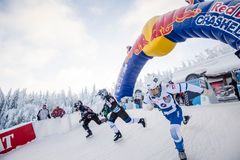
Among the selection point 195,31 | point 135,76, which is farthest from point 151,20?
point 135,76

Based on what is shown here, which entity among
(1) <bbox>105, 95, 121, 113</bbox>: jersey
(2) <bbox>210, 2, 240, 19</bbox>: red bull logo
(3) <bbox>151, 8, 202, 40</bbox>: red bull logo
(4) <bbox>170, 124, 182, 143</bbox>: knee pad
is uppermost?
(3) <bbox>151, 8, 202, 40</bbox>: red bull logo

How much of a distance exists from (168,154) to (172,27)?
3.91 metres

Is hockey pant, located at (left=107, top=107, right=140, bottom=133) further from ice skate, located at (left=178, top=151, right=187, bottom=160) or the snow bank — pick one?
the snow bank

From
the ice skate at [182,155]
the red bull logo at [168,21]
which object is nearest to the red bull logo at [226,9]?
the red bull logo at [168,21]

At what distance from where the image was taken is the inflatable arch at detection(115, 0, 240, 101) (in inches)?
161

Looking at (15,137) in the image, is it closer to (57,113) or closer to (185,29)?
(57,113)

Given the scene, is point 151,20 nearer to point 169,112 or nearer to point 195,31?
point 195,31

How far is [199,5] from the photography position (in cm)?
490

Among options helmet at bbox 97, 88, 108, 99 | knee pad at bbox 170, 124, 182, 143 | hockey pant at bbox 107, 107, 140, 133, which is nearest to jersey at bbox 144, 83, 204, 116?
knee pad at bbox 170, 124, 182, 143

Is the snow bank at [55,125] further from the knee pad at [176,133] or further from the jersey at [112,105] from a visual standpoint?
the knee pad at [176,133]

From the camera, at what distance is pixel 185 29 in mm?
5398

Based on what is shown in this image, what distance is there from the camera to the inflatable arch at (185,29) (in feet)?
13.4

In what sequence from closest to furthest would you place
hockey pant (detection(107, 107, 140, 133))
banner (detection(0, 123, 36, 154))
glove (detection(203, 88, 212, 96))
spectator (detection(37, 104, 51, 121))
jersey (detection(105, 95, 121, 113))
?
glove (detection(203, 88, 212, 96)) → hockey pant (detection(107, 107, 140, 133)) → jersey (detection(105, 95, 121, 113)) → banner (detection(0, 123, 36, 154)) → spectator (detection(37, 104, 51, 121))

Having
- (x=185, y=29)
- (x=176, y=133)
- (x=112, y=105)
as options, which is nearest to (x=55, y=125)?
(x=112, y=105)
